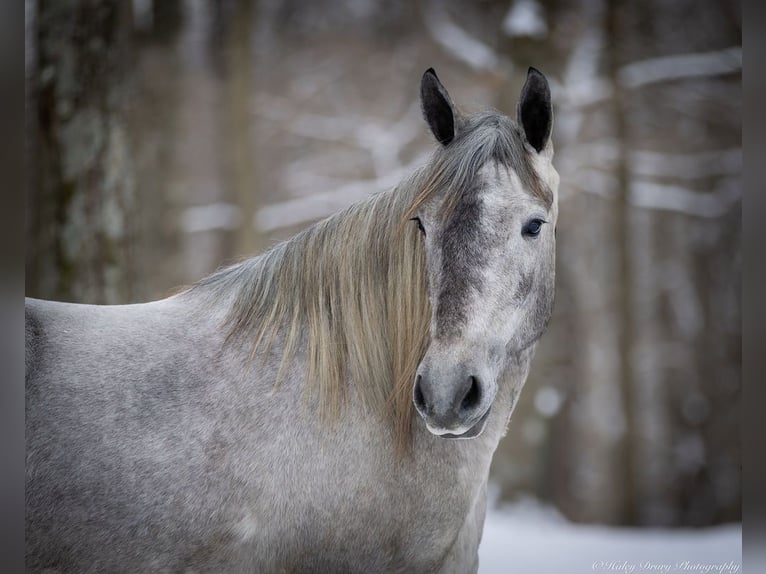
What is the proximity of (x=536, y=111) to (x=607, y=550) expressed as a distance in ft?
9.62

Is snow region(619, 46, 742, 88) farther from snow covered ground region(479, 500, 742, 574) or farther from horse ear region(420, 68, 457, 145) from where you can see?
snow covered ground region(479, 500, 742, 574)

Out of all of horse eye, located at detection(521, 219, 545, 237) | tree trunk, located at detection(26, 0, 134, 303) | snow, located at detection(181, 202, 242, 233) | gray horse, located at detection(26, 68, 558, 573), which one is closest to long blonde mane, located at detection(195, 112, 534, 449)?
gray horse, located at detection(26, 68, 558, 573)

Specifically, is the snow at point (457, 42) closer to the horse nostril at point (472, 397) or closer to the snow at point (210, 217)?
the snow at point (210, 217)

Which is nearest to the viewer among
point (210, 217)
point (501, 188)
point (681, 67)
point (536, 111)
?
point (501, 188)

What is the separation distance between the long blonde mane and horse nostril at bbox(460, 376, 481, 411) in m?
0.30

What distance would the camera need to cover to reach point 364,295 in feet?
7.73

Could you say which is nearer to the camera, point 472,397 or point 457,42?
point 472,397

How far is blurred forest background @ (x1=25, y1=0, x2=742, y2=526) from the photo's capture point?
15.9 ft

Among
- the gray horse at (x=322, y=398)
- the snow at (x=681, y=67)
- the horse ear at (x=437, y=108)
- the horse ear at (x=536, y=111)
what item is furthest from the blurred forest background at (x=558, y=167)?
the horse ear at (x=536, y=111)

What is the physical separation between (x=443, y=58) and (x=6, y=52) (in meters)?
3.92

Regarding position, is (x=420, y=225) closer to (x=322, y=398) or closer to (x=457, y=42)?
(x=322, y=398)

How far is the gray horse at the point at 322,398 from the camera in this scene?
219cm

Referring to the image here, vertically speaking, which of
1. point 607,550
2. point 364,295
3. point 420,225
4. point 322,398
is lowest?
point 607,550

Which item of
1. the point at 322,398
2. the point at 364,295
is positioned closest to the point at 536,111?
the point at 364,295
